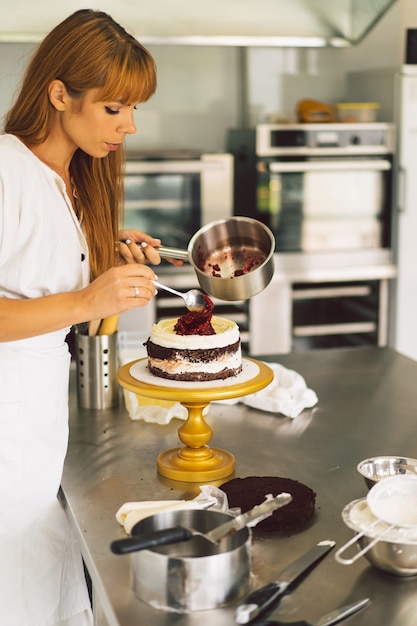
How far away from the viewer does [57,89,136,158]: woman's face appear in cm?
154

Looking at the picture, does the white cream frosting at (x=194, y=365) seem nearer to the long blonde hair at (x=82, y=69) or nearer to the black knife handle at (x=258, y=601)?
the long blonde hair at (x=82, y=69)

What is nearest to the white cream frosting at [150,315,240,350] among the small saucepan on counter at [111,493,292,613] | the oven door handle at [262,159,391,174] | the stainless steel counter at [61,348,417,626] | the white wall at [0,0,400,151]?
the stainless steel counter at [61,348,417,626]

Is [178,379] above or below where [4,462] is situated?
above

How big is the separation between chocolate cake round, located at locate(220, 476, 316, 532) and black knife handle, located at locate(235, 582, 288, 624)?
216mm

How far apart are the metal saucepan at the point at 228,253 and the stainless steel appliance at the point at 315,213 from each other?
2.01 metres

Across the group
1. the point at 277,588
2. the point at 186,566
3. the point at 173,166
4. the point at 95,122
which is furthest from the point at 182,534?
the point at 173,166

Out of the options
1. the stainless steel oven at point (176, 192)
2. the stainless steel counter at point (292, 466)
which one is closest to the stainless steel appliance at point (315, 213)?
the stainless steel oven at point (176, 192)

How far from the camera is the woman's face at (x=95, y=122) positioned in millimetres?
1536

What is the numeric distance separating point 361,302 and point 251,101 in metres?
1.21

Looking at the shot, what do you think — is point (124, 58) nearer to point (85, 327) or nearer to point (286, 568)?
point (85, 327)

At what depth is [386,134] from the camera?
3936 mm

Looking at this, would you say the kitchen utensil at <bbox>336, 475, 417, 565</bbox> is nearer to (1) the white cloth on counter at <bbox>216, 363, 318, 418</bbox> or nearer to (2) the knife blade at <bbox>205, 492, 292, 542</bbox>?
(2) the knife blade at <bbox>205, 492, 292, 542</bbox>

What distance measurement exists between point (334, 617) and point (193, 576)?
19 cm

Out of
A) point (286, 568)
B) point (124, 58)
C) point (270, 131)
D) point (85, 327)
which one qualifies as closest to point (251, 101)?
point (270, 131)
